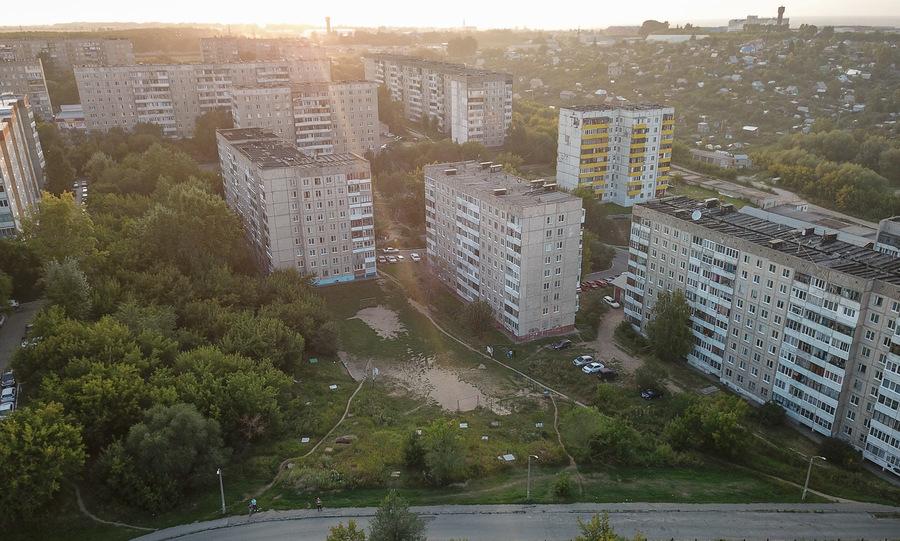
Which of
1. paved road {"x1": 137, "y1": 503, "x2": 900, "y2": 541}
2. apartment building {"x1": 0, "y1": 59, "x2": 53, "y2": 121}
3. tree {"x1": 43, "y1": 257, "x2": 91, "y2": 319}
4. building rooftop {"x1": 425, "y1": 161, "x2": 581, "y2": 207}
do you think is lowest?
paved road {"x1": 137, "y1": 503, "x2": 900, "y2": 541}

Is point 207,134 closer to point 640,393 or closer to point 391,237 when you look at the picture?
point 391,237

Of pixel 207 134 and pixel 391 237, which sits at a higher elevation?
pixel 207 134

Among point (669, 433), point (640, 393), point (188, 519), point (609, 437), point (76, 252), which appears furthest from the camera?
point (76, 252)

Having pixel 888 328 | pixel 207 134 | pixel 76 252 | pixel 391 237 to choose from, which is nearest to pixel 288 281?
pixel 76 252

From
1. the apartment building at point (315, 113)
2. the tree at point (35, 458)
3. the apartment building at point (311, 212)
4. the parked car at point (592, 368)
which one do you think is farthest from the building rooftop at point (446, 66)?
the tree at point (35, 458)

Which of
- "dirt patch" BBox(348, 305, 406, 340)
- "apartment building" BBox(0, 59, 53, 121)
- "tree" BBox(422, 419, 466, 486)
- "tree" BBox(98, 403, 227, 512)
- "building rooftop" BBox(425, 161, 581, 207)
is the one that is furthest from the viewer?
"apartment building" BBox(0, 59, 53, 121)

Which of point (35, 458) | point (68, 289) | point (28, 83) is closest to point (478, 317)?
point (68, 289)

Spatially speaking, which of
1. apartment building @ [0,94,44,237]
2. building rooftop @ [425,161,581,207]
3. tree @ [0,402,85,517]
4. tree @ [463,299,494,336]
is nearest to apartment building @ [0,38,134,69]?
apartment building @ [0,94,44,237]

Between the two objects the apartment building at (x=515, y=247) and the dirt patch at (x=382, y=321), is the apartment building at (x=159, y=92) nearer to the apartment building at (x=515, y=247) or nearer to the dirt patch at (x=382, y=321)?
the apartment building at (x=515, y=247)

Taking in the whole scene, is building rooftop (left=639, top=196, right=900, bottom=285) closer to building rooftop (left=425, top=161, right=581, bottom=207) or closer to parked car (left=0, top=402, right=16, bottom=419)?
building rooftop (left=425, top=161, right=581, bottom=207)
